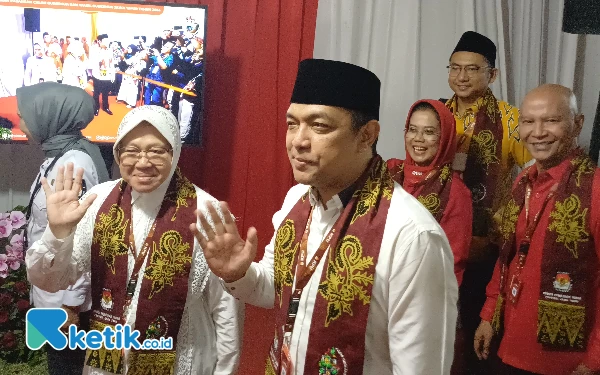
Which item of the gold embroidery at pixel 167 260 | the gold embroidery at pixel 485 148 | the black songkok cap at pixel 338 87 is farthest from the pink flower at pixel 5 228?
the gold embroidery at pixel 485 148

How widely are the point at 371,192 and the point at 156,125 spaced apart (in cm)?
80

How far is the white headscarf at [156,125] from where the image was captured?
1682 mm

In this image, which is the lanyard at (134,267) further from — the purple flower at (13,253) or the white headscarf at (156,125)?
the purple flower at (13,253)

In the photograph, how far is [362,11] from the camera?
9.89 feet

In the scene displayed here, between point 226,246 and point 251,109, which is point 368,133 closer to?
point 226,246

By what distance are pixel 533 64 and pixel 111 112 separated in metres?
2.46

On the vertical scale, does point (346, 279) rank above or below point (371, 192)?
below

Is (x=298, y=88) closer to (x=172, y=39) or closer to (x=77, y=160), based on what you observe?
(x=77, y=160)

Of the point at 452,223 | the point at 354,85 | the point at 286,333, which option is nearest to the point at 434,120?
the point at 452,223

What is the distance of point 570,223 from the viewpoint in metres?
1.62

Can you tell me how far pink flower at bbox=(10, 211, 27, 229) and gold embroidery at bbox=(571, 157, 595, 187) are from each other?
271cm

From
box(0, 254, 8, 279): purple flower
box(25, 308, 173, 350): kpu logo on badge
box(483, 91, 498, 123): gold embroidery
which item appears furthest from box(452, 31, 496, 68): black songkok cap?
box(0, 254, 8, 279): purple flower

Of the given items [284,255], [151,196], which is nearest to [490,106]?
[284,255]

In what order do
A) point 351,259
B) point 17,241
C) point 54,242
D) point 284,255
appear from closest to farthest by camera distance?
1. point 351,259
2. point 284,255
3. point 54,242
4. point 17,241
